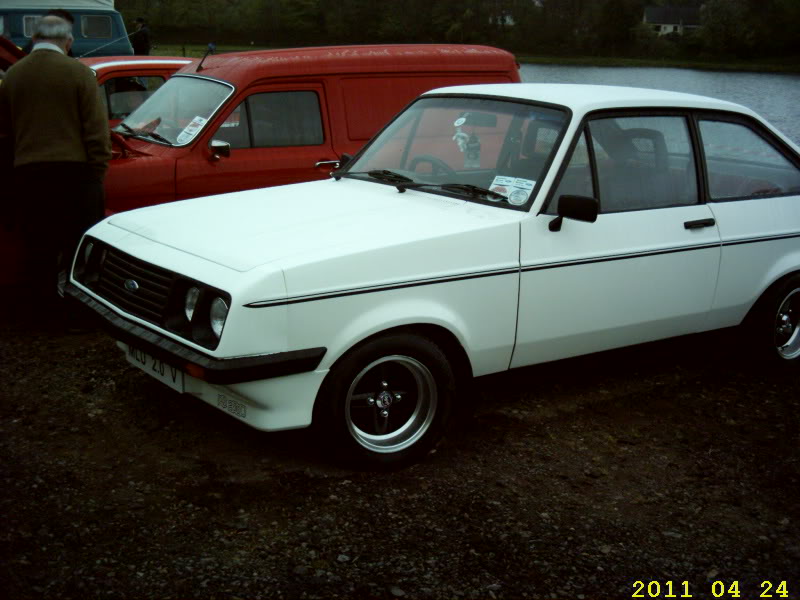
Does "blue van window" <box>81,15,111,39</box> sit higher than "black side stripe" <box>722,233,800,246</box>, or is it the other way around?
"black side stripe" <box>722,233,800,246</box>

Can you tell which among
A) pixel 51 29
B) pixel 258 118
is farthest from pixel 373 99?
pixel 51 29

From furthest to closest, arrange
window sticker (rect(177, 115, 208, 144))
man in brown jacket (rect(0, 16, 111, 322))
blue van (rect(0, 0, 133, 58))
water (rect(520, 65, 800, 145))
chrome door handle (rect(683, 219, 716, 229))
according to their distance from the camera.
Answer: blue van (rect(0, 0, 133, 58))
water (rect(520, 65, 800, 145))
window sticker (rect(177, 115, 208, 144))
man in brown jacket (rect(0, 16, 111, 322))
chrome door handle (rect(683, 219, 716, 229))

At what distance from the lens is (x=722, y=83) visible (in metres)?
31.5

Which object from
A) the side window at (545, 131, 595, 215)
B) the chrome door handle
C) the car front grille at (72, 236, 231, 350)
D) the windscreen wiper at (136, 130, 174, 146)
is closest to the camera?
the car front grille at (72, 236, 231, 350)

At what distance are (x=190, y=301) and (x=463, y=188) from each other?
158 centimetres

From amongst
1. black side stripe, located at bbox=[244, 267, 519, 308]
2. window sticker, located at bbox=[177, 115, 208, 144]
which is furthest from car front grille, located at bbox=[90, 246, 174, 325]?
window sticker, located at bbox=[177, 115, 208, 144]

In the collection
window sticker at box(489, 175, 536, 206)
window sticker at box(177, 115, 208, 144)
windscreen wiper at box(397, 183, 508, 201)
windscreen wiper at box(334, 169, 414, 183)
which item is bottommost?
window sticker at box(177, 115, 208, 144)

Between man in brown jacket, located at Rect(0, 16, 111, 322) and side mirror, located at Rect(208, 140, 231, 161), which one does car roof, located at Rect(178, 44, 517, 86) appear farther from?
man in brown jacket, located at Rect(0, 16, 111, 322)

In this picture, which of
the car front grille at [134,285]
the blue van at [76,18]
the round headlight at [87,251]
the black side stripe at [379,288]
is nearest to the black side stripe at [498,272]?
the black side stripe at [379,288]

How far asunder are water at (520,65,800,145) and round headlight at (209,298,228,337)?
48.2ft

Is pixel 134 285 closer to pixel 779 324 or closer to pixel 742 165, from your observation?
pixel 742 165

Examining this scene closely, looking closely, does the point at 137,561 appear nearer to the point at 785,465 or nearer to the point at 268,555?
the point at 268,555

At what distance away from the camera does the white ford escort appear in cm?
411
